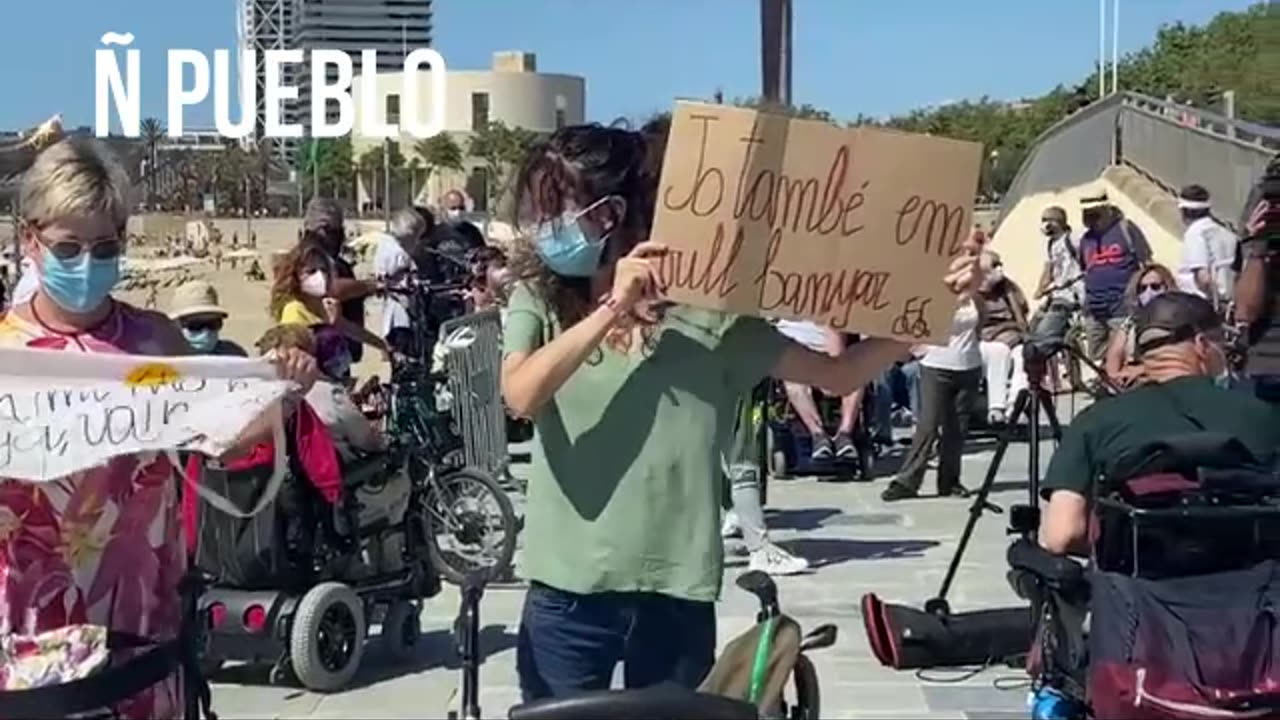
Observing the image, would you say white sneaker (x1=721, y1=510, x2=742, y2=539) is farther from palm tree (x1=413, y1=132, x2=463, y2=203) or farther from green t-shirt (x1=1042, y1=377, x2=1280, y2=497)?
palm tree (x1=413, y1=132, x2=463, y2=203)

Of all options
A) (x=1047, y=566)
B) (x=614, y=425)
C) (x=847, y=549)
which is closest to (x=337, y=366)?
(x=847, y=549)

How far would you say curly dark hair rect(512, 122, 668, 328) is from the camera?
3.54 meters

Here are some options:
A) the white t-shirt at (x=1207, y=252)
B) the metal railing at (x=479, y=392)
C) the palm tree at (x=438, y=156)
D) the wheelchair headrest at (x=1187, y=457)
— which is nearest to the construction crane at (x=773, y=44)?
the wheelchair headrest at (x=1187, y=457)

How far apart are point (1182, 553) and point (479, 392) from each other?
21.8 feet

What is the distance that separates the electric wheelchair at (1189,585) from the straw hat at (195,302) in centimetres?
446

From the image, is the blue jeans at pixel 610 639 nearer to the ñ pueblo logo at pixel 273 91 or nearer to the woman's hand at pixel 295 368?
the woman's hand at pixel 295 368

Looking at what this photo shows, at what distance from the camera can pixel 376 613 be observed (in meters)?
7.99

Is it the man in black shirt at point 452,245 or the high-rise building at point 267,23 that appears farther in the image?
the high-rise building at point 267,23

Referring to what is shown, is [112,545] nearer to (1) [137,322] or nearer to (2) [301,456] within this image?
(1) [137,322]

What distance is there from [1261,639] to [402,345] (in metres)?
8.49

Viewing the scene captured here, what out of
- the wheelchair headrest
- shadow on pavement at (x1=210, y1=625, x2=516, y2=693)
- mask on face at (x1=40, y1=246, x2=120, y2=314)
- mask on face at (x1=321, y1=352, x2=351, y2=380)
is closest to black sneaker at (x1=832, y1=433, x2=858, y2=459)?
mask on face at (x1=321, y1=352, x2=351, y2=380)

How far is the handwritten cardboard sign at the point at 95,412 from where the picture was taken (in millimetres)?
3562

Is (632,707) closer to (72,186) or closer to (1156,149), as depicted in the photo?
(72,186)

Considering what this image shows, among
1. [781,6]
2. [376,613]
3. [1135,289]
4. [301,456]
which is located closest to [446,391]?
[376,613]
